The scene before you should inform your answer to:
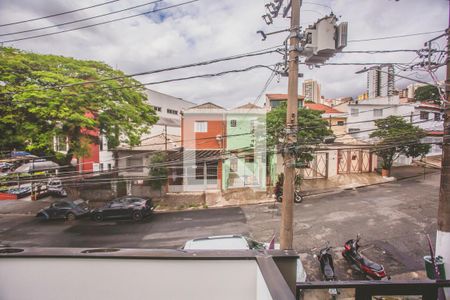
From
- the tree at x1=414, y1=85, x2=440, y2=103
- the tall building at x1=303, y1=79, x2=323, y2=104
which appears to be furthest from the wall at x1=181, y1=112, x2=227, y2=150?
the tree at x1=414, y1=85, x2=440, y2=103

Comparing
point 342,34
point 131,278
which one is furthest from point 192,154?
point 131,278

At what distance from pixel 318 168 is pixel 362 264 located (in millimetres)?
15005

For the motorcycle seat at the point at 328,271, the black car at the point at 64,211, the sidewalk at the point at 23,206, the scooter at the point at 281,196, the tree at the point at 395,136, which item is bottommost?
the sidewalk at the point at 23,206

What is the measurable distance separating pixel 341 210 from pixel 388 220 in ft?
7.93

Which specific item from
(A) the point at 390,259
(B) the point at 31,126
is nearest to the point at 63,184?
→ (B) the point at 31,126

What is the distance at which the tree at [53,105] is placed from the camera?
12.9m

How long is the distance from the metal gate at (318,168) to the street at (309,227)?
428 cm

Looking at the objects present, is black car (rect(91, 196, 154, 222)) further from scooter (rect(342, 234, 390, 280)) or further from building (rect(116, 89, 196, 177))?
scooter (rect(342, 234, 390, 280))

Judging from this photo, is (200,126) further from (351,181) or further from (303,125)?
(351,181)

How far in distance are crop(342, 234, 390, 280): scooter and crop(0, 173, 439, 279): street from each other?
34cm

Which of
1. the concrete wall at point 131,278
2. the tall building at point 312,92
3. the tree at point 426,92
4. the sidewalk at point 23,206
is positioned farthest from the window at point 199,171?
the tree at point 426,92

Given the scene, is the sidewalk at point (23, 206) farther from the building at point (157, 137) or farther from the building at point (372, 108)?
the building at point (372, 108)

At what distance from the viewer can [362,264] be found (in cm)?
760

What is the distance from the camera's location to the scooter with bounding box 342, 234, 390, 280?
23.6ft
